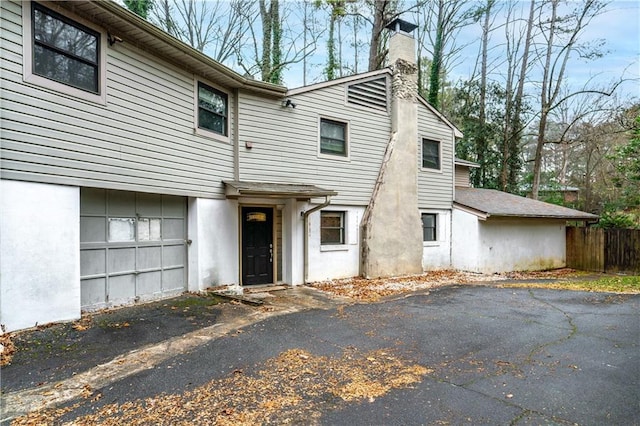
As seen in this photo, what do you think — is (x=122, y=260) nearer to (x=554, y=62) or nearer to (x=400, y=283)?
(x=400, y=283)

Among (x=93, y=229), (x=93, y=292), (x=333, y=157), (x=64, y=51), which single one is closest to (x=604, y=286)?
(x=333, y=157)

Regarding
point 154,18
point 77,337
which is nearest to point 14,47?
point 77,337

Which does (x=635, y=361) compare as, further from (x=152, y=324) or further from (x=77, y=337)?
(x=77, y=337)

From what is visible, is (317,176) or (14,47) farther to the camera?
(317,176)

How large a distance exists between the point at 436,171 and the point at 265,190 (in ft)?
25.1

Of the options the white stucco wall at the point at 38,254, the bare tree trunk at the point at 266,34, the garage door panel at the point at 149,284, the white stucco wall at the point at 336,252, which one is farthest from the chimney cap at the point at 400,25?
the white stucco wall at the point at 38,254

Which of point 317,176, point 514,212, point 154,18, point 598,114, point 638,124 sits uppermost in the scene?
point 154,18

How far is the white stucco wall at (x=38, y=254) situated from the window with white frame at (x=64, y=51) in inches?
71.2

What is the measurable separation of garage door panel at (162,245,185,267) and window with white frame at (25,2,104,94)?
11.3 feet

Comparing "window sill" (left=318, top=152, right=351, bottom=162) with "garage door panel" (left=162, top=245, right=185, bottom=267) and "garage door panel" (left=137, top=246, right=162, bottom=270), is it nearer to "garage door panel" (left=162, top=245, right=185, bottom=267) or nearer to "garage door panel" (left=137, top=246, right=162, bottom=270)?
"garage door panel" (left=162, top=245, right=185, bottom=267)

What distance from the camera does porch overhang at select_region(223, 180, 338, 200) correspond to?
27.6 ft

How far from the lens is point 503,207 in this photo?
13812 millimetres

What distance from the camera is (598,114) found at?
21734mm

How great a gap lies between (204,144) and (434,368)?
684 cm
